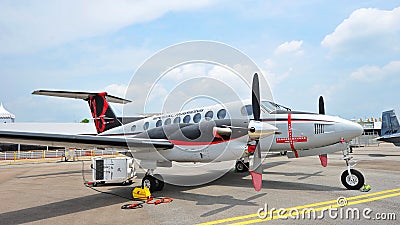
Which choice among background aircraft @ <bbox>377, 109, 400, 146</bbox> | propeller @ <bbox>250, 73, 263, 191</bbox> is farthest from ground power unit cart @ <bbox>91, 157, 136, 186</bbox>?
background aircraft @ <bbox>377, 109, 400, 146</bbox>

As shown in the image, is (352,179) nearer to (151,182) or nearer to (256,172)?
(256,172)

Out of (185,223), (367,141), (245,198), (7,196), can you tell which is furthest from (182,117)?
(367,141)

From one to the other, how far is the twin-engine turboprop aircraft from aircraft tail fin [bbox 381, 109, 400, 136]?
1894cm

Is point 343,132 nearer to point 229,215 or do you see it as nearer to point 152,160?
point 229,215

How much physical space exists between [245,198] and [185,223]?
2.73 metres

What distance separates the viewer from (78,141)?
25.7 ft

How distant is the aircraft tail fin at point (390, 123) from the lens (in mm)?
24781

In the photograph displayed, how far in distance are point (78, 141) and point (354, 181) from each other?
8092 millimetres

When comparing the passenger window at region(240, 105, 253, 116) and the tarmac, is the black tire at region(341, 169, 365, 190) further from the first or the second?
the passenger window at region(240, 105, 253, 116)

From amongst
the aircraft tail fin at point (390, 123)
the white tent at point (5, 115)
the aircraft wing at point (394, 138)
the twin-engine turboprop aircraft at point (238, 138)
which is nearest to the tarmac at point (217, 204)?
the twin-engine turboprop aircraft at point (238, 138)

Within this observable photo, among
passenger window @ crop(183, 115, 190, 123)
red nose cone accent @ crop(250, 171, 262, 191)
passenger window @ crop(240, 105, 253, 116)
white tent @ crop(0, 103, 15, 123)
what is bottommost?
red nose cone accent @ crop(250, 171, 262, 191)

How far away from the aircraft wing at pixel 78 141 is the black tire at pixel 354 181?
214 inches

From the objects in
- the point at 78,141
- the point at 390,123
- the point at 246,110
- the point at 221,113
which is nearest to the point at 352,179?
the point at 246,110

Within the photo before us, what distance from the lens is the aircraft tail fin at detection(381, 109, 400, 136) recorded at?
976 inches
